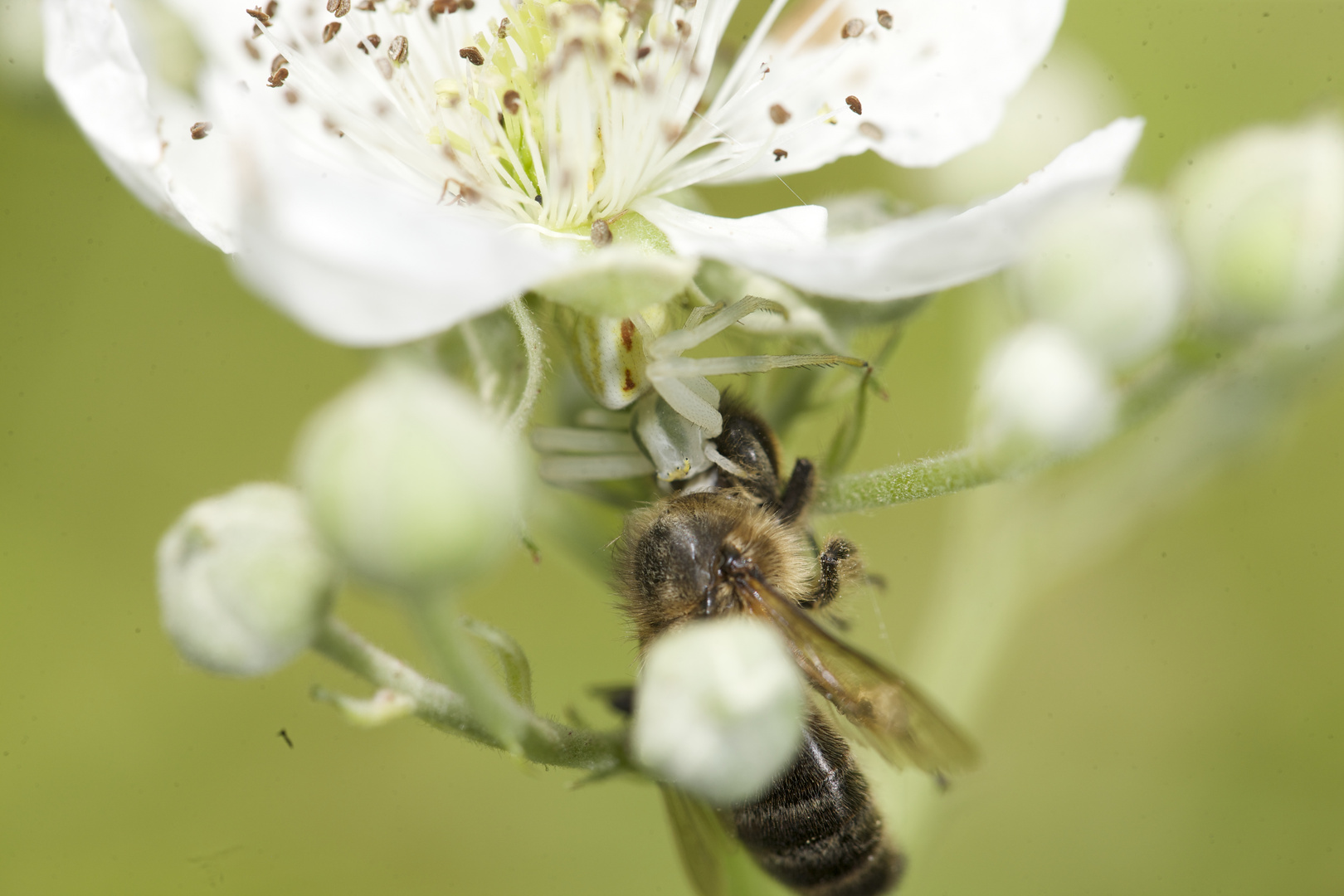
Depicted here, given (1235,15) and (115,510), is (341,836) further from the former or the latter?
(1235,15)

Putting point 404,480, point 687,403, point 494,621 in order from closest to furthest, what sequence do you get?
point 404,480
point 687,403
point 494,621

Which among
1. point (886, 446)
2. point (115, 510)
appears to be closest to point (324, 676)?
point (115, 510)

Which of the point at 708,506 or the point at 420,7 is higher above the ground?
the point at 420,7

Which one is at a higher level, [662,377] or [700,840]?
[662,377]

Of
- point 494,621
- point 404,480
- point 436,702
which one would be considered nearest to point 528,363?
point 436,702

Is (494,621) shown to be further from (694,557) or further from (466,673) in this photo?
(466,673)

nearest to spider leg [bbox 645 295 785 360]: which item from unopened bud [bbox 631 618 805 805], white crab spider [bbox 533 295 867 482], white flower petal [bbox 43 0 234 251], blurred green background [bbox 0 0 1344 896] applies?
white crab spider [bbox 533 295 867 482]
